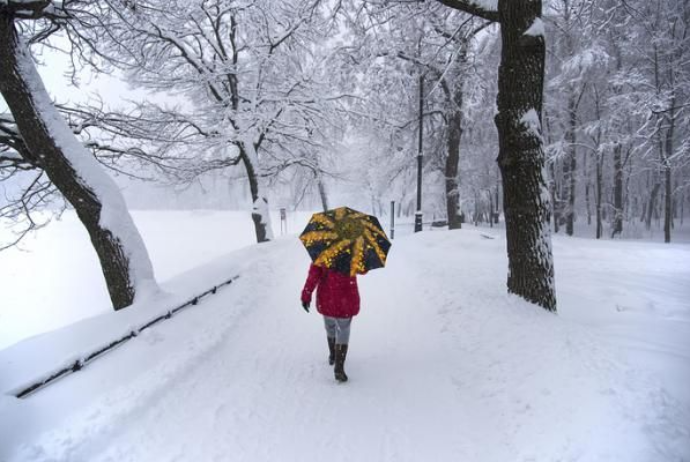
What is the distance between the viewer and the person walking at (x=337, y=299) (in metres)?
3.96

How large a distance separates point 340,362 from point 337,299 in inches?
32.6

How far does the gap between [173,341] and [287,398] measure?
A: 6.92 ft

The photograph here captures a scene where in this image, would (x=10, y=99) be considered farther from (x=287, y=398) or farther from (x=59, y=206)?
(x=287, y=398)

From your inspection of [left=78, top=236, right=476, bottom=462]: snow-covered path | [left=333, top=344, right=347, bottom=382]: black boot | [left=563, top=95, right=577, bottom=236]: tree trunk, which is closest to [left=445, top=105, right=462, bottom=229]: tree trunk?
[left=563, top=95, right=577, bottom=236]: tree trunk

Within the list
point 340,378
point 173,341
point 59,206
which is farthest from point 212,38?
point 340,378

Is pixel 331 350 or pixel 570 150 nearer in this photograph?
pixel 331 350

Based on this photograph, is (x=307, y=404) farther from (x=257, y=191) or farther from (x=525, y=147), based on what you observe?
(x=257, y=191)

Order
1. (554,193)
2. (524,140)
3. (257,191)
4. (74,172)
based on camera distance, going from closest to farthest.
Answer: (524,140)
(74,172)
(257,191)
(554,193)

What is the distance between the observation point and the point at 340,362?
4.12 m

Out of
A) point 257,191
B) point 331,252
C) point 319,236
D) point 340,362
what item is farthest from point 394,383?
point 257,191

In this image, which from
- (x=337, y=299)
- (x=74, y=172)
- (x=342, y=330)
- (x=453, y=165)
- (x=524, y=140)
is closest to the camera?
(x=337, y=299)

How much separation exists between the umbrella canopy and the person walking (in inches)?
8.5

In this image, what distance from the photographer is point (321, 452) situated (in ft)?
9.76

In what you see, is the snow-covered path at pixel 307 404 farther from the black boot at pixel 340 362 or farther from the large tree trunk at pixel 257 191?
the large tree trunk at pixel 257 191
